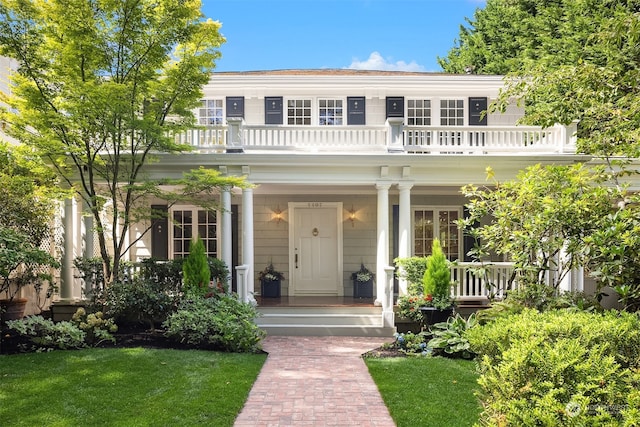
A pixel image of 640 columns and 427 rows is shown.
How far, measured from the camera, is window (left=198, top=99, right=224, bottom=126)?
12.5 m

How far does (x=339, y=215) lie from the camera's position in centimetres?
1234

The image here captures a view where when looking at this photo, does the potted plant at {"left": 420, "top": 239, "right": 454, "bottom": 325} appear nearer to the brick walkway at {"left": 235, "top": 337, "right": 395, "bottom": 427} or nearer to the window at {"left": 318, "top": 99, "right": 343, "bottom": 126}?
the brick walkway at {"left": 235, "top": 337, "right": 395, "bottom": 427}

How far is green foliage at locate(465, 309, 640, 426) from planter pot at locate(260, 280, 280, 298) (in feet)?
28.2

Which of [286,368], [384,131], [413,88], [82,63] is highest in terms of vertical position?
[413,88]

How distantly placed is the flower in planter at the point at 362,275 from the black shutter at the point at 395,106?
429 cm

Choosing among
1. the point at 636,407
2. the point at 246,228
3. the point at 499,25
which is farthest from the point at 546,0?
the point at 636,407

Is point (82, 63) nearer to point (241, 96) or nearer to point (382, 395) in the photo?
point (241, 96)

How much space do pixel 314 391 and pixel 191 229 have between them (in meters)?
7.98

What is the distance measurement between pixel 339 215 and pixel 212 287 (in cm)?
447

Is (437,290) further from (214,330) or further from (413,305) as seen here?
(214,330)

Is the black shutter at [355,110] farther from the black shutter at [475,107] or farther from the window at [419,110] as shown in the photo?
the black shutter at [475,107]

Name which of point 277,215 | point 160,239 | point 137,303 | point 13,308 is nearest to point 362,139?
point 277,215

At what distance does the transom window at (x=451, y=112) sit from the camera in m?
12.5

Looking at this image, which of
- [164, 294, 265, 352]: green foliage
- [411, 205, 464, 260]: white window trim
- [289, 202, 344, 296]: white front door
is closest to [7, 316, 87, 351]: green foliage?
[164, 294, 265, 352]: green foliage
